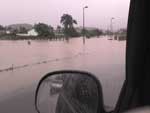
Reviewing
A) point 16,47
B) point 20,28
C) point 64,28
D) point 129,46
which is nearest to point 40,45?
point 16,47

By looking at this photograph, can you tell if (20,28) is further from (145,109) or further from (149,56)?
(145,109)

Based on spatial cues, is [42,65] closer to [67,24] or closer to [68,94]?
[67,24]

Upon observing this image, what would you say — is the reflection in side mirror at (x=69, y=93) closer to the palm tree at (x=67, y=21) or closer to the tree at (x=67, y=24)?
the palm tree at (x=67, y=21)

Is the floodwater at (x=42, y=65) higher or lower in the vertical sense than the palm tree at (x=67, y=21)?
lower

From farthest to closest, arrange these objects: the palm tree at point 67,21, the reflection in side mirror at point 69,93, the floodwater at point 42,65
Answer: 1. the palm tree at point 67,21
2. the floodwater at point 42,65
3. the reflection in side mirror at point 69,93

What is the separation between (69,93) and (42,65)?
57.0 ft

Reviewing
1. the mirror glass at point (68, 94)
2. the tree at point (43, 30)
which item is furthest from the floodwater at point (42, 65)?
the tree at point (43, 30)

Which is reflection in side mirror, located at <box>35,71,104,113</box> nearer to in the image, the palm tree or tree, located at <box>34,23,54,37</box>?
the palm tree

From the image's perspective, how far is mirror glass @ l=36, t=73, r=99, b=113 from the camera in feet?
6.72

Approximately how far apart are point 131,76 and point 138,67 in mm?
69

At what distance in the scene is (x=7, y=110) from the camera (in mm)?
8641

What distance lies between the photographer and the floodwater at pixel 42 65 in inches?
363

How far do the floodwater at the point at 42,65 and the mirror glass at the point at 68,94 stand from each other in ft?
2.60

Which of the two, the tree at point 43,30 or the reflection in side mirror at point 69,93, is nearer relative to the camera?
the reflection in side mirror at point 69,93
